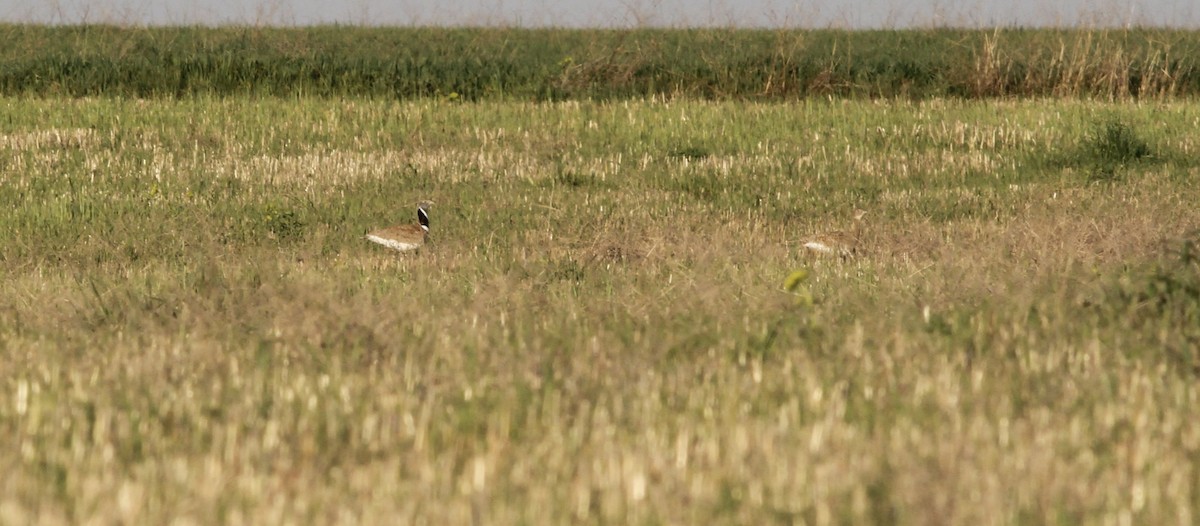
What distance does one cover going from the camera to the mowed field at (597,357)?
11.6 feet

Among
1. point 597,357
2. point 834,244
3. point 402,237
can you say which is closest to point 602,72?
point 402,237

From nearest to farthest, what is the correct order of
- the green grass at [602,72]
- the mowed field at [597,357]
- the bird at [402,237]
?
the mowed field at [597,357] < the bird at [402,237] < the green grass at [602,72]

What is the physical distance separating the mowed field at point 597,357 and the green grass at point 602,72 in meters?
8.81

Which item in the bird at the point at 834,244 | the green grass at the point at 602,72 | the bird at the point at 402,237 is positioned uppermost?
the green grass at the point at 602,72

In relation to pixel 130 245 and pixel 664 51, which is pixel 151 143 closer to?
pixel 130 245

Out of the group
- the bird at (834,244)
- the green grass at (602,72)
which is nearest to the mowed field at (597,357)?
the bird at (834,244)

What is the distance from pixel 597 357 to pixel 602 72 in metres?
18.1

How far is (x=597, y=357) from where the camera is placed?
5238 millimetres

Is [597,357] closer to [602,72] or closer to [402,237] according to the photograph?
[402,237]

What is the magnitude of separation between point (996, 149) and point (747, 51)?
348 inches

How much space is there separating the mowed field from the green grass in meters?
8.81

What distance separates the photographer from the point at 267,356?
5418 mm

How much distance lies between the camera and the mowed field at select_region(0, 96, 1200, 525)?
3541 mm

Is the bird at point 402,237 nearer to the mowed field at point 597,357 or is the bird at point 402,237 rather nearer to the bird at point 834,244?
the mowed field at point 597,357
